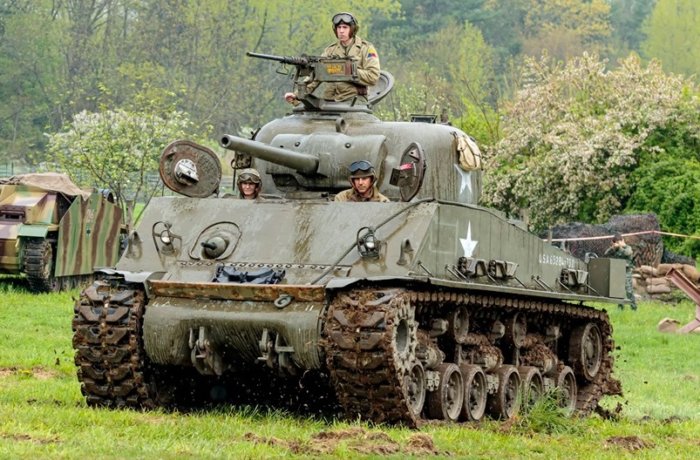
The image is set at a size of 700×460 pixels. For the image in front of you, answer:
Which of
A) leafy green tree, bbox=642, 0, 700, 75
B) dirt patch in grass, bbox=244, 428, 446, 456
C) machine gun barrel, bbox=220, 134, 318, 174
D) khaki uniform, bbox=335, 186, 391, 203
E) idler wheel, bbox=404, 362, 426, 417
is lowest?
dirt patch in grass, bbox=244, 428, 446, 456

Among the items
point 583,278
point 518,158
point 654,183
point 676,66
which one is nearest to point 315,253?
point 583,278

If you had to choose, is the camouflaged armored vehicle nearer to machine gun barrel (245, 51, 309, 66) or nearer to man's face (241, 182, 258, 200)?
machine gun barrel (245, 51, 309, 66)

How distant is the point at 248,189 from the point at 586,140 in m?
26.9

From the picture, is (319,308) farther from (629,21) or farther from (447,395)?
(629,21)

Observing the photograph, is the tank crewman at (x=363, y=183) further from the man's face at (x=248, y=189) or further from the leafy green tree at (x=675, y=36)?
the leafy green tree at (x=675, y=36)

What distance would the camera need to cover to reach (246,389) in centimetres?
1625

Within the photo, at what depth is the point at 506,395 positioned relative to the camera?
16.6 metres

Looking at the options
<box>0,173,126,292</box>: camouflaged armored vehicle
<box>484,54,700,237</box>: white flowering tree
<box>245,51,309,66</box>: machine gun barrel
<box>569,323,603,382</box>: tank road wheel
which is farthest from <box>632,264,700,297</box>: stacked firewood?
<box>245,51,309,66</box>: machine gun barrel

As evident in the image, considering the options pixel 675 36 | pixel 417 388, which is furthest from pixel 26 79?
pixel 417 388

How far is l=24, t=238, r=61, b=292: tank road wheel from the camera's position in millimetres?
27969

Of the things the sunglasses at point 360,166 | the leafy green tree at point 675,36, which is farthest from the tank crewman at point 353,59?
the leafy green tree at point 675,36

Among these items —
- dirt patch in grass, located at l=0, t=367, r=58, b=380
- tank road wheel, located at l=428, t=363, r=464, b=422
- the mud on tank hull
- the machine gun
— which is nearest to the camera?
the mud on tank hull

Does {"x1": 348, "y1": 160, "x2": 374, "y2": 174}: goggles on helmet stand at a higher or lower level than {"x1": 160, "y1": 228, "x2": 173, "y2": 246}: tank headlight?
higher

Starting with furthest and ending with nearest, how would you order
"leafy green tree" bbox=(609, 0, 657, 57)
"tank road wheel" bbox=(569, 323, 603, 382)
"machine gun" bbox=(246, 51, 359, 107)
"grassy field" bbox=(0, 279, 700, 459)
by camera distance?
"leafy green tree" bbox=(609, 0, 657, 57) < "tank road wheel" bbox=(569, 323, 603, 382) < "machine gun" bbox=(246, 51, 359, 107) < "grassy field" bbox=(0, 279, 700, 459)
